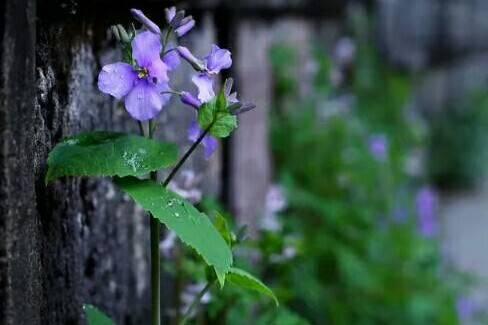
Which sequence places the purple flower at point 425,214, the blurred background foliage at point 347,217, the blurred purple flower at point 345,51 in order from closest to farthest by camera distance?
1. the blurred background foliage at point 347,217
2. the purple flower at point 425,214
3. the blurred purple flower at point 345,51

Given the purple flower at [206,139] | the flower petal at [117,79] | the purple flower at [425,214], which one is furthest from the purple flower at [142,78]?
the purple flower at [425,214]

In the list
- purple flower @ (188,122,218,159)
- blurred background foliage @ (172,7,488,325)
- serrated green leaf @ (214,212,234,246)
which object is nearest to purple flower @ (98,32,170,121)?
purple flower @ (188,122,218,159)

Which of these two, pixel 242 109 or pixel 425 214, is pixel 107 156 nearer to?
pixel 242 109

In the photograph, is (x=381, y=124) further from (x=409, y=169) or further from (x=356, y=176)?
(x=356, y=176)

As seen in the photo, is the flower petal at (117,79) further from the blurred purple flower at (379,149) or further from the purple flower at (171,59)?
the blurred purple flower at (379,149)

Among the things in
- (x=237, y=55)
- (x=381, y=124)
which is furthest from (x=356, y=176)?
(x=381, y=124)
